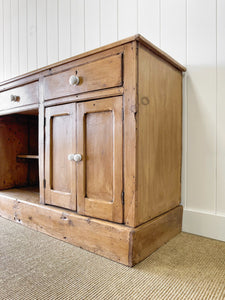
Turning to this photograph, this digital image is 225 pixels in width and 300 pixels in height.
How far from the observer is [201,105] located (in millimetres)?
1147

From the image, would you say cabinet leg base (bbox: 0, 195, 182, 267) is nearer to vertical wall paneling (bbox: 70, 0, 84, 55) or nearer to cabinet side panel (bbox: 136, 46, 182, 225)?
cabinet side panel (bbox: 136, 46, 182, 225)

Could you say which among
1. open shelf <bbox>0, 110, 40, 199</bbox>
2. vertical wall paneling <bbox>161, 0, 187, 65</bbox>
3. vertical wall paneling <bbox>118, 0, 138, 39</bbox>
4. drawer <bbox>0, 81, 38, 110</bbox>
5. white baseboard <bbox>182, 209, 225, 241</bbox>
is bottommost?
white baseboard <bbox>182, 209, 225, 241</bbox>

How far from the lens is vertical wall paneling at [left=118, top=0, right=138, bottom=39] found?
138cm

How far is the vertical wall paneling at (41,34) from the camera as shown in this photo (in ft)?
6.35

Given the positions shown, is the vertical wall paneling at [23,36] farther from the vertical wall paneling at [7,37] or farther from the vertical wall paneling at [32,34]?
the vertical wall paneling at [7,37]

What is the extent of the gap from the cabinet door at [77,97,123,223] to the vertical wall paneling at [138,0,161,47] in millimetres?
624

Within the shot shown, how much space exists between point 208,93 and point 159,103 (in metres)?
0.30

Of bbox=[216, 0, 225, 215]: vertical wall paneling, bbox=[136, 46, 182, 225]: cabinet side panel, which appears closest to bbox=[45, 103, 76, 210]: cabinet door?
bbox=[136, 46, 182, 225]: cabinet side panel

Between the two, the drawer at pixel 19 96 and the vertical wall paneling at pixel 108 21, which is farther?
the vertical wall paneling at pixel 108 21

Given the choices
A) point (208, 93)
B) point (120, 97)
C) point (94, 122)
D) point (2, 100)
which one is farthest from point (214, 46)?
point (2, 100)

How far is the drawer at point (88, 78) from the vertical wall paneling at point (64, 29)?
0.75 metres

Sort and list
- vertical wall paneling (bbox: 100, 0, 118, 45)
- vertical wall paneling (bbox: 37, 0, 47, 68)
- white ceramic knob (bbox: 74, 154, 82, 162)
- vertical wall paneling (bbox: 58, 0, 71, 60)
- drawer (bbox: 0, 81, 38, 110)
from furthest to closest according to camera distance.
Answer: vertical wall paneling (bbox: 37, 0, 47, 68), vertical wall paneling (bbox: 58, 0, 71, 60), vertical wall paneling (bbox: 100, 0, 118, 45), drawer (bbox: 0, 81, 38, 110), white ceramic knob (bbox: 74, 154, 82, 162)

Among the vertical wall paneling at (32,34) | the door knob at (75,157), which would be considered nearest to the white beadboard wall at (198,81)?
the door knob at (75,157)

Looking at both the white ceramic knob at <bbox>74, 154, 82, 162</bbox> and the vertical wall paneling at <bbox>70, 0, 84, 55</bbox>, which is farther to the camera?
the vertical wall paneling at <bbox>70, 0, 84, 55</bbox>
